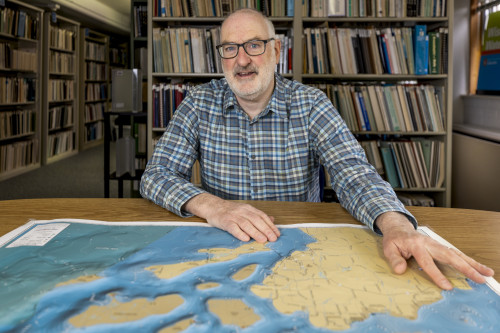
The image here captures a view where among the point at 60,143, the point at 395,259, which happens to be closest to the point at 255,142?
the point at 395,259

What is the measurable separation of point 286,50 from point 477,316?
279cm

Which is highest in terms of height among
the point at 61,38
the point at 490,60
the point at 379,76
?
the point at 61,38

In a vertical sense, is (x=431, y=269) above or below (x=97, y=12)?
below

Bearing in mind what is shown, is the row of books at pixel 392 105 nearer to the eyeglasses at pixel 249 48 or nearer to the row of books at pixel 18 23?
the eyeglasses at pixel 249 48

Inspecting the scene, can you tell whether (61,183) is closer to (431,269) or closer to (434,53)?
(434,53)

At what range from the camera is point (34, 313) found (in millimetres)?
681

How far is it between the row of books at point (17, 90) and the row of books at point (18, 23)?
527mm

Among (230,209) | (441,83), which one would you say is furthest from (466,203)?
(230,209)

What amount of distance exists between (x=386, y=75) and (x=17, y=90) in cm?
445

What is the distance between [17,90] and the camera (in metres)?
5.79

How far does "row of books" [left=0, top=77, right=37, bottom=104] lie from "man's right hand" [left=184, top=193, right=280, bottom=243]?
16.4ft

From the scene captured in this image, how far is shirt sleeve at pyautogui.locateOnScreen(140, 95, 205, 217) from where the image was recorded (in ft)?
4.20

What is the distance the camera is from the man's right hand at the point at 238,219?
3.38ft

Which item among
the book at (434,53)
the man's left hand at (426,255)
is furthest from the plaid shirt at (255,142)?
the book at (434,53)
